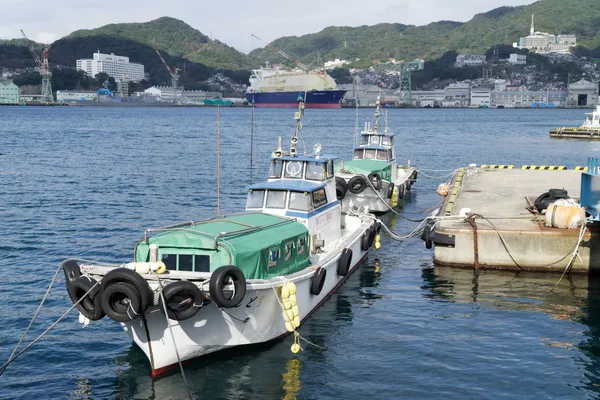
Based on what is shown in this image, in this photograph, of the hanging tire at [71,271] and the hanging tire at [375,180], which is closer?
the hanging tire at [71,271]

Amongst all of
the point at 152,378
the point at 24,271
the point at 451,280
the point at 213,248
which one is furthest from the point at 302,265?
the point at 24,271

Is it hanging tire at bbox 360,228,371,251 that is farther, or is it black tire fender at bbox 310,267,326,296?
hanging tire at bbox 360,228,371,251

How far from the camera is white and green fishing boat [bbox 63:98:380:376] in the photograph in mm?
15195

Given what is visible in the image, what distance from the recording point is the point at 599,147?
288 ft

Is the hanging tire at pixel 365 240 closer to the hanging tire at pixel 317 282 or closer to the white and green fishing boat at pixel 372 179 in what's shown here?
the white and green fishing boat at pixel 372 179

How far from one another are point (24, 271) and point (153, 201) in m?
16.8

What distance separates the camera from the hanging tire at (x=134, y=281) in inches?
583

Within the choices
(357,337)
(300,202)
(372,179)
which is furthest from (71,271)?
(372,179)

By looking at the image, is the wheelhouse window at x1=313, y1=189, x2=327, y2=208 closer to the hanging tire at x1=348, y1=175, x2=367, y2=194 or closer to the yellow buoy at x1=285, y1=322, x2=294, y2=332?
the yellow buoy at x1=285, y1=322, x2=294, y2=332

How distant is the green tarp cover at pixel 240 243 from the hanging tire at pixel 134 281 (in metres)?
1.81

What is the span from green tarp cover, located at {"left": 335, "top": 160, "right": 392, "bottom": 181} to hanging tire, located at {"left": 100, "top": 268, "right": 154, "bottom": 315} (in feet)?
73.9

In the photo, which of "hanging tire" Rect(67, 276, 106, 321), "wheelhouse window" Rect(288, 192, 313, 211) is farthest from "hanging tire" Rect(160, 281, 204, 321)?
"wheelhouse window" Rect(288, 192, 313, 211)

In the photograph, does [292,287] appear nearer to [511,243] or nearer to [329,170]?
[329,170]

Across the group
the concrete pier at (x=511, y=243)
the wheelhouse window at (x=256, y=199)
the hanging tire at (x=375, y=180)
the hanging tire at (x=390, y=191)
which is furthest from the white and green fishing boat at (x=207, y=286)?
the hanging tire at (x=390, y=191)
